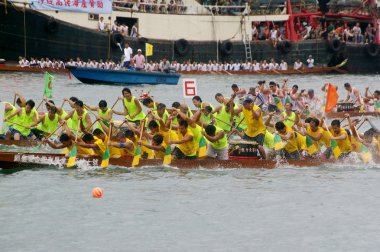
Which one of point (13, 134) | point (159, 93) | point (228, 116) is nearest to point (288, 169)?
point (228, 116)

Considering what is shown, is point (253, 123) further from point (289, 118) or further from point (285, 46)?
point (285, 46)

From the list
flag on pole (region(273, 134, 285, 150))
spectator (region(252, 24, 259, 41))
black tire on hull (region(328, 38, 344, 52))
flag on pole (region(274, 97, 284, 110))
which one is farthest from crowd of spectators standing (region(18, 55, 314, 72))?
flag on pole (region(273, 134, 285, 150))

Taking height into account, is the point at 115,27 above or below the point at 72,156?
above

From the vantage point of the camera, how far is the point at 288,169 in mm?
20469

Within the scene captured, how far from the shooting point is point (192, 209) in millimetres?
17250

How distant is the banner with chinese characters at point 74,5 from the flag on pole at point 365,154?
26.6m

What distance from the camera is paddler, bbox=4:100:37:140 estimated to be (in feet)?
73.3

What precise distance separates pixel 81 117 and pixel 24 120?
1946mm

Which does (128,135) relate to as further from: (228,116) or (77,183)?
(228,116)

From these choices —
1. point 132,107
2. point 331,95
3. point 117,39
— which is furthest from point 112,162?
point 117,39

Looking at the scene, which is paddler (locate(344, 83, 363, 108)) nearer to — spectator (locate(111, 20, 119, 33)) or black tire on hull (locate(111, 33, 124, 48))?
black tire on hull (locate(111, 33, 124, 48))

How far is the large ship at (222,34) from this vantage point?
46719mm

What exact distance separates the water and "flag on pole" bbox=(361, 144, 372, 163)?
169mm

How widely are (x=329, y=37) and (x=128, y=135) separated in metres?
34.6
